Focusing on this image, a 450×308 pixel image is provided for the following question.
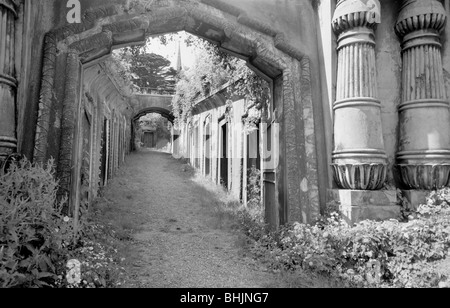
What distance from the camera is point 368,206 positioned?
4.54m

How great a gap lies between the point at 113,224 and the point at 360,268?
499 cm

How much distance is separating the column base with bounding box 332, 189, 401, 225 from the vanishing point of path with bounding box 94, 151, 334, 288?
1.20 meters

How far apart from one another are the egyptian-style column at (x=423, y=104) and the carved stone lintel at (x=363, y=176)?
52 centimetres

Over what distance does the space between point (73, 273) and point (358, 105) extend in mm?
4089

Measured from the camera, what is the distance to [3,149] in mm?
3945

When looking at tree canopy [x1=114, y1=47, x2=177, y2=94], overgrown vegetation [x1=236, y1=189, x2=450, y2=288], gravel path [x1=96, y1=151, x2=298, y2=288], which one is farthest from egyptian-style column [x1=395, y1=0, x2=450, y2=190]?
tree canopy [x1=114, y1=47, x2=177, y2=94]

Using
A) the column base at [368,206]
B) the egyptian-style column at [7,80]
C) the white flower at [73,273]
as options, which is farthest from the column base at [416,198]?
the egyptian-style column at [7,80]

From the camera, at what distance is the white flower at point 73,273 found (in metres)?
3.18

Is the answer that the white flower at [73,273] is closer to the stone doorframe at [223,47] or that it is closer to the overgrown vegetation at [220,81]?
the stone doorframe at [223,47]

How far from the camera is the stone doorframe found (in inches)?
178

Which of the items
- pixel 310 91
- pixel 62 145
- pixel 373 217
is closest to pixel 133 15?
pixel 62 145

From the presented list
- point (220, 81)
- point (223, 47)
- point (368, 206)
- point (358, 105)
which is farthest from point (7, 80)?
point (220, 81)

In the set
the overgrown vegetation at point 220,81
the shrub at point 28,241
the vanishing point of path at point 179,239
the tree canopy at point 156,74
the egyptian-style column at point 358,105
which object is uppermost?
the tree canopy at point 156,74
